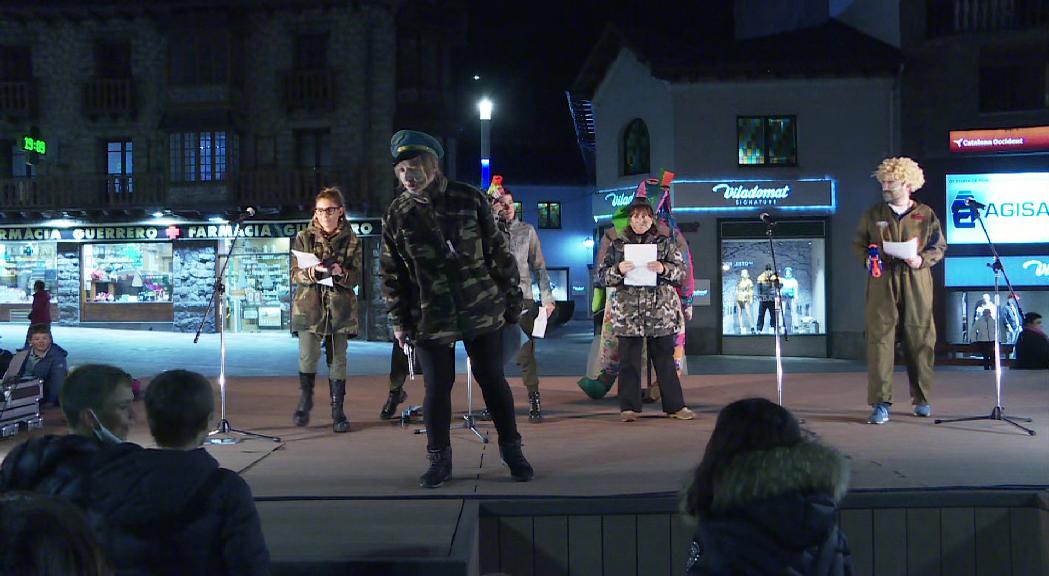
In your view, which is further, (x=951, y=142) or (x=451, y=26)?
(x=451, y=26)

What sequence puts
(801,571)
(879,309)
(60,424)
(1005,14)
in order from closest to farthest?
(801,571) → (879,309) → (60,424) → (1005,14)

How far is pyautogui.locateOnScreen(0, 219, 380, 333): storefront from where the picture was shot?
24.9m

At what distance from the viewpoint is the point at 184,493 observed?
9.05 feet

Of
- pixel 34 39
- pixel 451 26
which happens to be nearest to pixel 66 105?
pixel 34 39

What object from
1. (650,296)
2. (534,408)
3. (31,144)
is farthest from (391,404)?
(31,144)

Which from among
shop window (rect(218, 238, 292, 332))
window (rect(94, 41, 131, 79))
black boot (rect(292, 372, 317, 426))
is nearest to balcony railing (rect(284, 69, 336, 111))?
shop window (rect(218, 238, 292, 332))

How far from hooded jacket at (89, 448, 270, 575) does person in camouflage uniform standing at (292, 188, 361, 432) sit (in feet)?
13.8

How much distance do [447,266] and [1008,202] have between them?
14044mm

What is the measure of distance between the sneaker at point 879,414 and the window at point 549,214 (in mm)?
31676

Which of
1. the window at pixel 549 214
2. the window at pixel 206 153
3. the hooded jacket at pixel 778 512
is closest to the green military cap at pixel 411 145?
the hooded jacket at pixel 778 512

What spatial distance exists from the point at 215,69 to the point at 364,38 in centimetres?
399

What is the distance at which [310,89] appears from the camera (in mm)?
24031

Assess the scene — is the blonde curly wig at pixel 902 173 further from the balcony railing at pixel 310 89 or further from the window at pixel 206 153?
the window at pixel 206 153

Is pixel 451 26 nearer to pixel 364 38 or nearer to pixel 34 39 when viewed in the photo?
pixel 364 38
